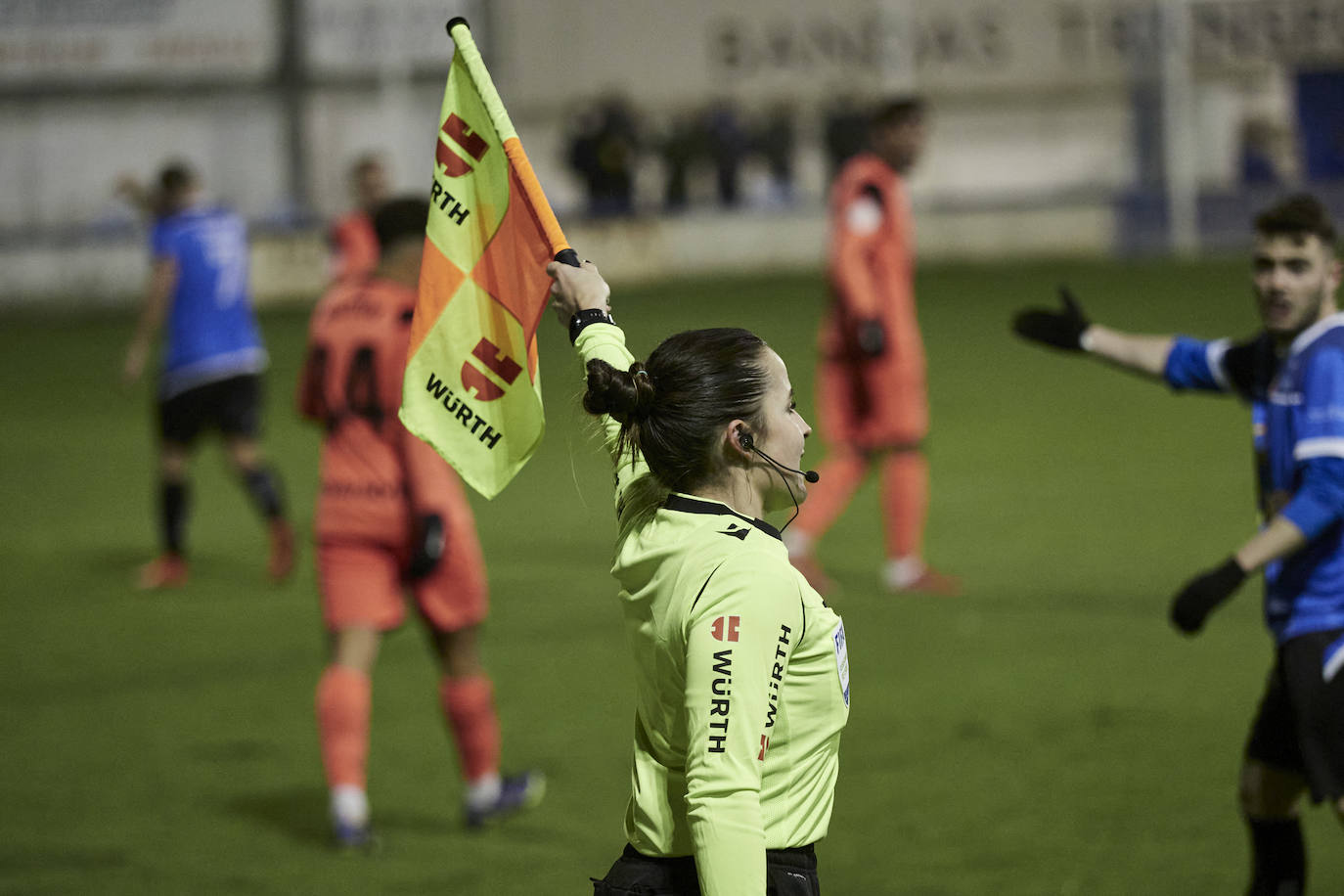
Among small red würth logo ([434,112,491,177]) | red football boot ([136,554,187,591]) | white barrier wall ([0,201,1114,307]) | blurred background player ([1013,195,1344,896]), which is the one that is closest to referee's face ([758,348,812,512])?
small red würth logo ([434,112,491,177])

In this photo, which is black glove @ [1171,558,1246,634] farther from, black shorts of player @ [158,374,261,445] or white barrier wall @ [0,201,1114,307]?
white barrier wall @ [0,201,1114,307]

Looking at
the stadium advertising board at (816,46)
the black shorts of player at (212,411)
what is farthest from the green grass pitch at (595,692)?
the stadium advertising board at (816,46)

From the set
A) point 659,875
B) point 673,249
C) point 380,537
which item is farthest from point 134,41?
point 659,875

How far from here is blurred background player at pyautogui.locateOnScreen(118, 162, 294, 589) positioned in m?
10.1

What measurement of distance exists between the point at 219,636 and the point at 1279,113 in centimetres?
2743

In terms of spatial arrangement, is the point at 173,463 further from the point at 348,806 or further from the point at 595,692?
the point at 348,806

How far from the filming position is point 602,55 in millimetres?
32875

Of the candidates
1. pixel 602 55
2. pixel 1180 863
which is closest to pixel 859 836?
pixel 1180 863

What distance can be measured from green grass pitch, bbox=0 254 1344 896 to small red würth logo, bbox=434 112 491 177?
0.46 metres

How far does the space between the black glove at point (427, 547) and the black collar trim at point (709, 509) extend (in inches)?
116

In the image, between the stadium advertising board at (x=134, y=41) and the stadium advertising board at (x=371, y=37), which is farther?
the stadium advertising board at (x=371, y=37)

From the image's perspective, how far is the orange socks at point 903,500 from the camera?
909 centimetres

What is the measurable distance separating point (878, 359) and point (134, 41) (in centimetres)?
2321

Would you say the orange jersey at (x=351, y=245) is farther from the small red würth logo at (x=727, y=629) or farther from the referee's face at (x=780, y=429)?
the small red würth logo at (x=727, y=629)
